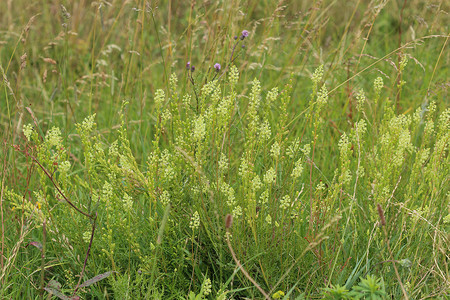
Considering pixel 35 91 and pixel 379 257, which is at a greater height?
pixel 379 257

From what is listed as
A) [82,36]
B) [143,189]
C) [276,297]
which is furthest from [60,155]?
[82,36]

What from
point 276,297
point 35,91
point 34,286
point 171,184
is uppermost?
point 171,184

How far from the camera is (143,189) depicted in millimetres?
1950

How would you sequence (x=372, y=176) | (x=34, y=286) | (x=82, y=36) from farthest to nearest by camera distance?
(x=82, y=36) → (x=372, y=176) → (x=34, y=286)

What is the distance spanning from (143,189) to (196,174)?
308 millimetres

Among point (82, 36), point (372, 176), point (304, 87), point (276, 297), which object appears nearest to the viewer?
point (276, 297)

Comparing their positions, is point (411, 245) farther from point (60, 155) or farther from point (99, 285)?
point (60, 155)

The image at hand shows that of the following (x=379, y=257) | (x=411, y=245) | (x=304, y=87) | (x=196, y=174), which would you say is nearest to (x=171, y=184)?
(x=196, y=174)

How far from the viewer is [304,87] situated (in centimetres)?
369

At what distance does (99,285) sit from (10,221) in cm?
67

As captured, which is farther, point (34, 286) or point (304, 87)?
point (304, 87)

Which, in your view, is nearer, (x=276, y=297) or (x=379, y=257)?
(x=276, y=297)

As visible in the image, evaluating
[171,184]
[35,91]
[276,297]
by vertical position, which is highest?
[171,184]

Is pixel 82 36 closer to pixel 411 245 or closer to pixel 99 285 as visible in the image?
pixel 99 285
